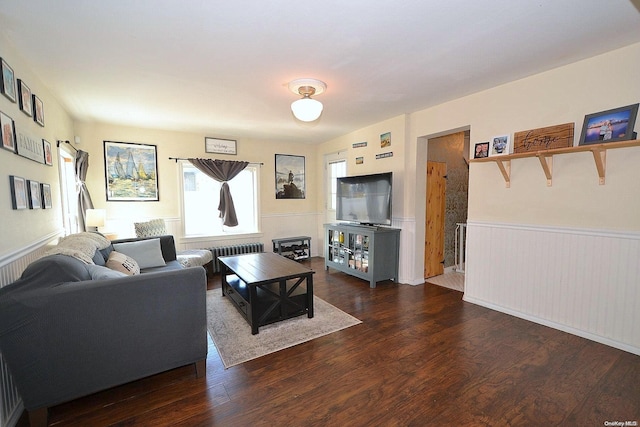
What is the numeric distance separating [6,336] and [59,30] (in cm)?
194

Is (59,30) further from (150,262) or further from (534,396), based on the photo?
(534,396)

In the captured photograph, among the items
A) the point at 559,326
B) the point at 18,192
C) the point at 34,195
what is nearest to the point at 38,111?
the point at 34,195

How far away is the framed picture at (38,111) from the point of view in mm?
2373

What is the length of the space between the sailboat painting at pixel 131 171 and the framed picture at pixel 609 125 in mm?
5401

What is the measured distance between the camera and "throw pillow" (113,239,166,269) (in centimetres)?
321

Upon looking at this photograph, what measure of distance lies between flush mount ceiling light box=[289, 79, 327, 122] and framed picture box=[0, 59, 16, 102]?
204cm

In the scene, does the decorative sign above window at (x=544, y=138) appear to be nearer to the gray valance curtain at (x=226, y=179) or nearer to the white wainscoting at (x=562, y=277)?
the white wainscoting at (x=562, y=277)

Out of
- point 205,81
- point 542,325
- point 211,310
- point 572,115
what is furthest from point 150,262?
point 572,115

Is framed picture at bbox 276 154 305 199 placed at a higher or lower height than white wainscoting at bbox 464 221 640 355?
higher

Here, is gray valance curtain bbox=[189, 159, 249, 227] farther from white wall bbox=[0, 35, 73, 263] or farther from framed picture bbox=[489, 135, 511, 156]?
framed picture bbox=[489, 135, 511, 156]

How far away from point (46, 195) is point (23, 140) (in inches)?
24.6

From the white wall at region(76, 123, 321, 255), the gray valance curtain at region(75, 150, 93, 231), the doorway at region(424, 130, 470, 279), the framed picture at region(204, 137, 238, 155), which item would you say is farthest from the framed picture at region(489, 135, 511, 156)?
the gray valance curtain at region(75, 150, 93, 231)

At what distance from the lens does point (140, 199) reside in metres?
4.34

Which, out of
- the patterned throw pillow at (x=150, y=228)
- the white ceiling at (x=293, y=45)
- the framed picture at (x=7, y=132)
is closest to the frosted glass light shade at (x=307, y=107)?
the white ceiling at (x=293, y=45)
